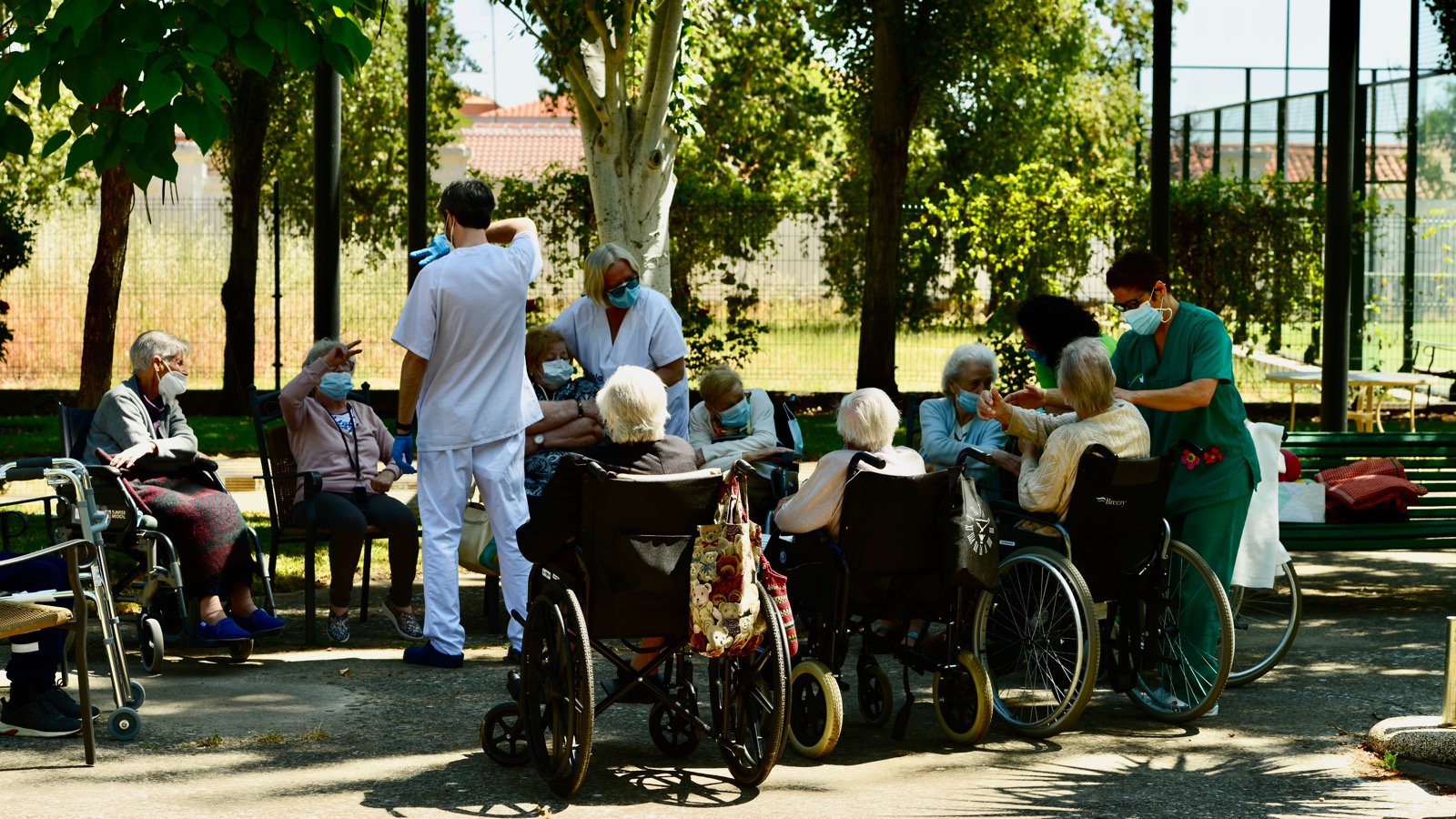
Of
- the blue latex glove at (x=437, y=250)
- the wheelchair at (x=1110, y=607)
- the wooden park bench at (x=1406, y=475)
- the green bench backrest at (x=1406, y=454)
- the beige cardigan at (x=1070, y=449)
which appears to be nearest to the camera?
the wheelchair at (x=1110, y=607)

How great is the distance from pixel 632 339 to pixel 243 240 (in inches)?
408

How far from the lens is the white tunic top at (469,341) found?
6.81 metres

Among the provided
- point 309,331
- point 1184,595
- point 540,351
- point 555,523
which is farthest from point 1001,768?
point 309,331

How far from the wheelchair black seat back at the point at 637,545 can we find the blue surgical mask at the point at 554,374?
2554mm

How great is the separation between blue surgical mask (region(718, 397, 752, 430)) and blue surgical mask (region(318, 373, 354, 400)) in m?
1.70

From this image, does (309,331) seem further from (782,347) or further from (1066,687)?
(1066,687)

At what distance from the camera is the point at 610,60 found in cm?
1080

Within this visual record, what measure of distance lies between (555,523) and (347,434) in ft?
8.97

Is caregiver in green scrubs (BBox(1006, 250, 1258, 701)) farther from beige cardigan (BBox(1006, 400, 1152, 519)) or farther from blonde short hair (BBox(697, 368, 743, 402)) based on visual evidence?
blonde short hair (BBox(697, 368, 743, 402))

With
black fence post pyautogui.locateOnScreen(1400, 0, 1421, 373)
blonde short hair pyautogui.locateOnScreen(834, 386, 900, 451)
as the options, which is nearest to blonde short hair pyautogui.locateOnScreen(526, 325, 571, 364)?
blonde short hair pyautogui.locateOnScreen(834, 386, 900, 451)

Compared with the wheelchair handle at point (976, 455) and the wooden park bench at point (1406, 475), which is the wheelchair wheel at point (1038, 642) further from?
the wooden park bench at point (1406, 475)

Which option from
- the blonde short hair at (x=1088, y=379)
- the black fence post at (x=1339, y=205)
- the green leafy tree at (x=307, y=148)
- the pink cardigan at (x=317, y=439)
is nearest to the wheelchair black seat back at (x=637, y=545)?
the blonde short hair at (x=1088, y=379)

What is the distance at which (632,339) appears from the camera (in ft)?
25.6

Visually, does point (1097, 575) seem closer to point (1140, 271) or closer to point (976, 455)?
point (976, 455)
